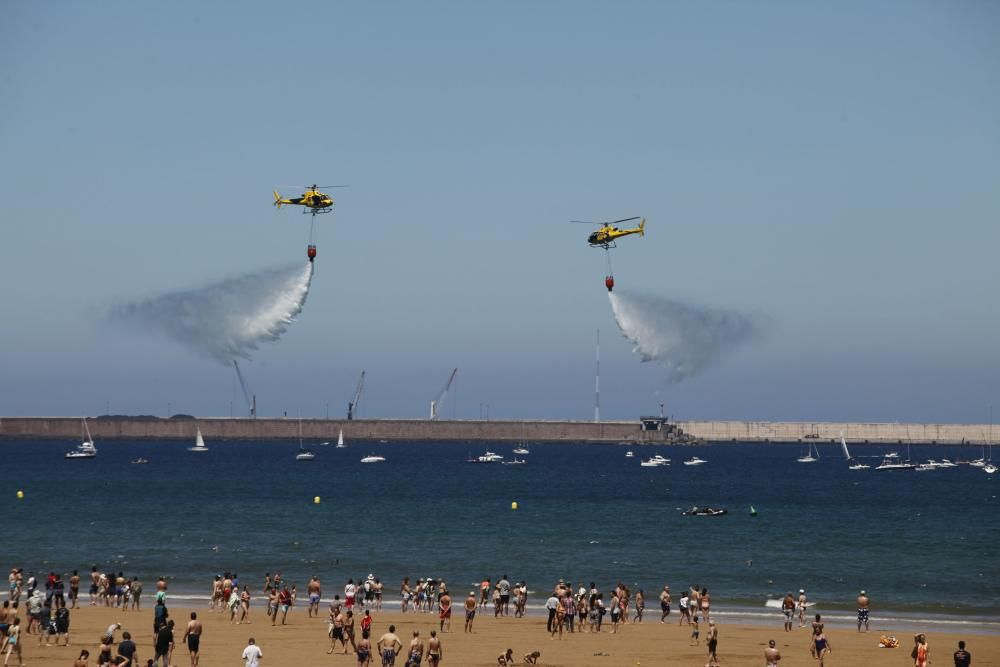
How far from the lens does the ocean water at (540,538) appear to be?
74500mm

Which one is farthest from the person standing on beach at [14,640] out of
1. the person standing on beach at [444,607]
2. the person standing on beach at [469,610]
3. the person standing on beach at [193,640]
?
the person standing on beach at [469,610]

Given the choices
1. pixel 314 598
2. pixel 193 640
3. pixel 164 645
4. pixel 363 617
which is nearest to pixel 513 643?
pixel 363 617

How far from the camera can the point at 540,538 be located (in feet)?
325

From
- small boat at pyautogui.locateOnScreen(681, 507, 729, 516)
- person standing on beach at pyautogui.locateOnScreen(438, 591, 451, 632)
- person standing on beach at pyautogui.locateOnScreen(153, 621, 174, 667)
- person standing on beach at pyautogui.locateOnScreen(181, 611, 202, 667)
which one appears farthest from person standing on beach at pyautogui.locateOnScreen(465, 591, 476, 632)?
small boat at pyautogui.locateOnScreen(681, 507, 729, 516)

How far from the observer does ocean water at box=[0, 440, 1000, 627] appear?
74.5m

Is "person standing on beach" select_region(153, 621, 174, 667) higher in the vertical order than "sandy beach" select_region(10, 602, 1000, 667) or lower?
higher

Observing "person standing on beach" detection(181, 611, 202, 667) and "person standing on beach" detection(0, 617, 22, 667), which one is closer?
"person standing on beach" detection(0, 617, 22, 667)

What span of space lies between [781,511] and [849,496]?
1311 inches

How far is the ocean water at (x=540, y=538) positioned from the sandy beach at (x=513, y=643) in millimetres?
10211

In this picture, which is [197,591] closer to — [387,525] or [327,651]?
[327,651]

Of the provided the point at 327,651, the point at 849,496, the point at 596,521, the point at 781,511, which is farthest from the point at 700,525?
the point at 327,651

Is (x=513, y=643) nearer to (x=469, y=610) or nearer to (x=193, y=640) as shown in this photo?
(x=469, y=610)

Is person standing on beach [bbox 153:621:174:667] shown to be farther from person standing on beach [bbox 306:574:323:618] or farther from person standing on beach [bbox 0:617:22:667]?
person standing on beach [bbox 306:574:323:618]

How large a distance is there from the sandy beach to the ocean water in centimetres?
1021
